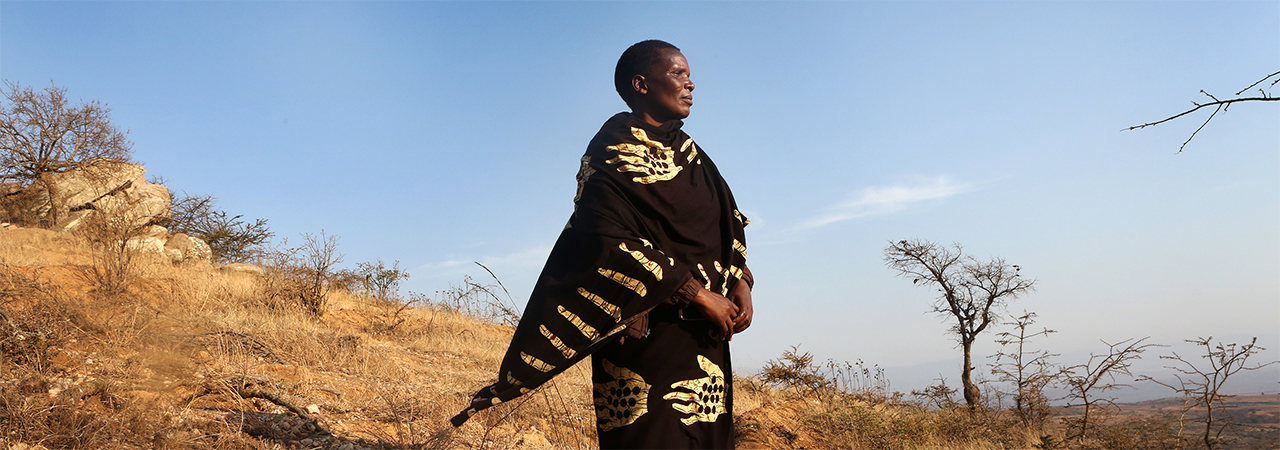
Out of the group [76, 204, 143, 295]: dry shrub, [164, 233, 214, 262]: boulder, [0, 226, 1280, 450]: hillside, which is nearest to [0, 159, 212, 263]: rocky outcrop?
[164, 233, 214, 262]: boulder

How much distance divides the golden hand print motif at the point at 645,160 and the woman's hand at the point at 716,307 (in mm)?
503

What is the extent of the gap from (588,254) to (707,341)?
614mm

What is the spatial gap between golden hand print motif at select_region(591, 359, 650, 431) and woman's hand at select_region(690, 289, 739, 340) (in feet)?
1.18

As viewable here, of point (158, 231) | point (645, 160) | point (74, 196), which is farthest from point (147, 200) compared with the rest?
point (645, 160)

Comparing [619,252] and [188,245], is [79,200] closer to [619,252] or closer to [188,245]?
[188,245]

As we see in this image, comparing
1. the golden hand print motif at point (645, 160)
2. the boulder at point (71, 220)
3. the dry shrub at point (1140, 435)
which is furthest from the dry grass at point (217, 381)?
the boulder at point (71, 220)

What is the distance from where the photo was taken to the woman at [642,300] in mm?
2564

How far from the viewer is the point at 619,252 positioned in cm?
254

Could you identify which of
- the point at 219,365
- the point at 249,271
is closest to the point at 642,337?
the point at 219,365

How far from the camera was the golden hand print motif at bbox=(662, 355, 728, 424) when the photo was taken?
266cm

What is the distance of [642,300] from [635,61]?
1152 mm

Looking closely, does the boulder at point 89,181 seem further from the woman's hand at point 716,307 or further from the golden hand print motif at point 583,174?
the woman's hand at point 716,307

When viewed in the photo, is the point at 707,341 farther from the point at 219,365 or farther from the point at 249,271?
the point at 249,271

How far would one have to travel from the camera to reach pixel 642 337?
2.66 metres
